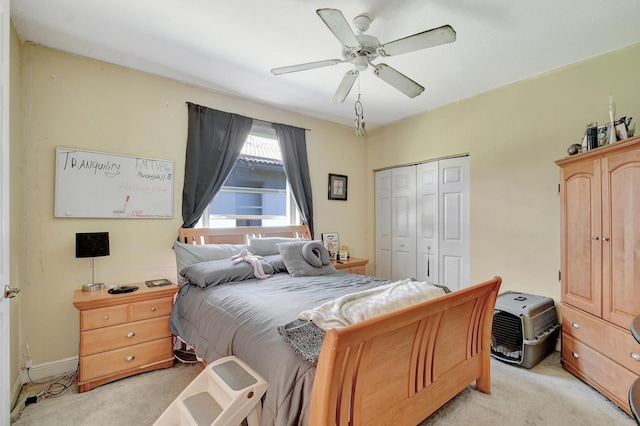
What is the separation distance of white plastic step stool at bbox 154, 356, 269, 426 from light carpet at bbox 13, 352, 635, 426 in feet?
1.75

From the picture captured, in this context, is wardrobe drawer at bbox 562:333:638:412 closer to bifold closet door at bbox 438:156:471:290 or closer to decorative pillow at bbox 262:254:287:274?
bifold closet door at bbox 438:156:471:290

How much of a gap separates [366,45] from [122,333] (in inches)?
112

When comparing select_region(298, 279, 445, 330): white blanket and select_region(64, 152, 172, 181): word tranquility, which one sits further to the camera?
select_region(64, 152, 172, 181): word tranquility

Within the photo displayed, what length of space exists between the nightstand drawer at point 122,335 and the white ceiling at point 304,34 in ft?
7.60

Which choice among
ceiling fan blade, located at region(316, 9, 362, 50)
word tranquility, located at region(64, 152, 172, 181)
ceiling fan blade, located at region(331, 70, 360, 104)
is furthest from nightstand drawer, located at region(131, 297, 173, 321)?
ceiling fan blade, located at region(316, 9, 362, 50)

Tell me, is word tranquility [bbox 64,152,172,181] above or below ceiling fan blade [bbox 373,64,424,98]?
below

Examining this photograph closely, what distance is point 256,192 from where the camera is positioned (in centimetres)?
371

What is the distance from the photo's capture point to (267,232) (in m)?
3.61

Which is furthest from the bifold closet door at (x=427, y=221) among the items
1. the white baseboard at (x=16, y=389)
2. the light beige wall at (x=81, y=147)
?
the white baseboard at (x=16, y=389)

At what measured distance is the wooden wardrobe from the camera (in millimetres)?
1865

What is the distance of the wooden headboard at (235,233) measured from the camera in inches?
120

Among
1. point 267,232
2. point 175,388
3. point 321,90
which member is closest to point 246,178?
point 267,232

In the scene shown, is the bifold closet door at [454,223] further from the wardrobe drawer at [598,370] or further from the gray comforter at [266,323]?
A: the gray comforter at [266,323]

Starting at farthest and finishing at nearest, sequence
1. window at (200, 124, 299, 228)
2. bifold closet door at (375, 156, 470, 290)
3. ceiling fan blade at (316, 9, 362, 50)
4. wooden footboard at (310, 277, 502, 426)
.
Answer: bifold closet door at (375, 156, 470, 290), window at (200, 124, 299, 228), ceiling fan blade at (316, 9, 362, 50), wooden footboard at (310, 277, 502, 426)
